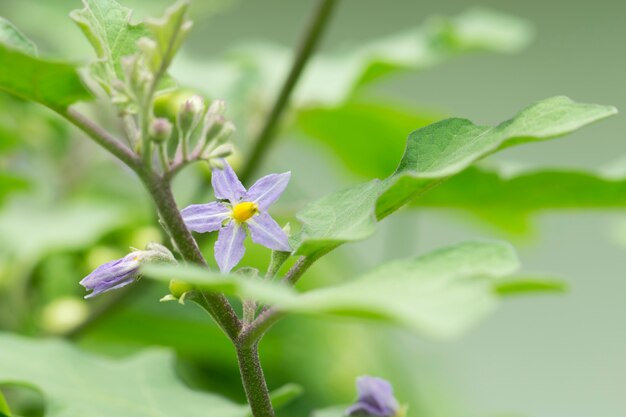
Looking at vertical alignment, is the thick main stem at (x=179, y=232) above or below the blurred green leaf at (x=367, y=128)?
above

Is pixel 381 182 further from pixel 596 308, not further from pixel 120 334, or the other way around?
pixel 596 308

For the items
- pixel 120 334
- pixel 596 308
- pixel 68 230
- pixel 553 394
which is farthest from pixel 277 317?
pixel 596 308

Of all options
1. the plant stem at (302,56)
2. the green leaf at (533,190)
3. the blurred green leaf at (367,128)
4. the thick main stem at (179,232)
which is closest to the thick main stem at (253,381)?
the thick main stem at (179,232)

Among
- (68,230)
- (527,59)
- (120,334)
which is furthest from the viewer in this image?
(527,59)

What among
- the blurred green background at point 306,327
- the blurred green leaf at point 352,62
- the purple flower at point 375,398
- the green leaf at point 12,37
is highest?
the green leaf at point 12,37

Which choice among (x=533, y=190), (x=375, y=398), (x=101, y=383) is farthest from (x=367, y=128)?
(x=375, y=398)

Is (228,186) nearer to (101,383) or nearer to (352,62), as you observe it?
(101,383)

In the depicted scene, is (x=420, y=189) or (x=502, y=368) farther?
(x=502, y=368)

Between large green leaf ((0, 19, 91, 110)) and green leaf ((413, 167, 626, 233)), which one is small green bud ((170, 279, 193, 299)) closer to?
large green leaf ((0, 19, 91, 110))

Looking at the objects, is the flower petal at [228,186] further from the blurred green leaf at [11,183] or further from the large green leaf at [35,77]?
the blurred green leaf at [11,183]
